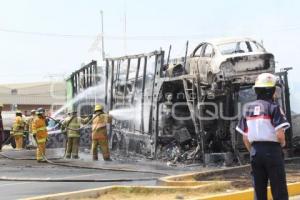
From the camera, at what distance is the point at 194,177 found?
10.8m

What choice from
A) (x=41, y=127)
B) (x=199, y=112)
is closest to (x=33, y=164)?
(x=41, y=127)

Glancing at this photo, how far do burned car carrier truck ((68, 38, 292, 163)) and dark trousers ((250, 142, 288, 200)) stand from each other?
25.4 feet

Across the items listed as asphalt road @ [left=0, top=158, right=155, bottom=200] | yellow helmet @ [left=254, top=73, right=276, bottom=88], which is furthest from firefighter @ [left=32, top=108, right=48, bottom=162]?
yellow helmet @ [left=254, top=73, right=276, bottom=88]

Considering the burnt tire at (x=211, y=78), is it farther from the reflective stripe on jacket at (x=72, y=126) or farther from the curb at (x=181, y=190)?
the reflective stripe on jacket at (x=72, y=126)

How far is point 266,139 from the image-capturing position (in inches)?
237

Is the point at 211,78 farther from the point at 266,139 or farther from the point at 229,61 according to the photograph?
the point at 266,139

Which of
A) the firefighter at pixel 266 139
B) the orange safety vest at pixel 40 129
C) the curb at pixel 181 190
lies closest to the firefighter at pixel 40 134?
the orange safety vest at pixel 40 129

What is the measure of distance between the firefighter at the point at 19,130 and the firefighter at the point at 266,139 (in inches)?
774

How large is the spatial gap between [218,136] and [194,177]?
14.7 ft

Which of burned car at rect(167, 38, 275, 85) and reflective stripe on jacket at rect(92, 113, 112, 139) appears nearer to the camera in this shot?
burned car at rect(167, 38, 275, 85)

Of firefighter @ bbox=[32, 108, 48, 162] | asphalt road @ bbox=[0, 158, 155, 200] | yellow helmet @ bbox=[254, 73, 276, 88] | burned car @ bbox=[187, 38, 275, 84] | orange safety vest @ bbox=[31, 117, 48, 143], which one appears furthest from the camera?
orange safety vest @ bbox=[31, 117, 48, 143]

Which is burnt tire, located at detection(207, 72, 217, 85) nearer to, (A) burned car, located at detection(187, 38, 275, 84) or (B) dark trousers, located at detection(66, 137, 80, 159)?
(A) burned car, located at detection(187, 38, 275, 84)

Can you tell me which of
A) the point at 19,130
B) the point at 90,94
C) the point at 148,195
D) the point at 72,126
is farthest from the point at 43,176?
the point at 19,130

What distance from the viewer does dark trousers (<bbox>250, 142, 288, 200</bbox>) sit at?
6.01 m
